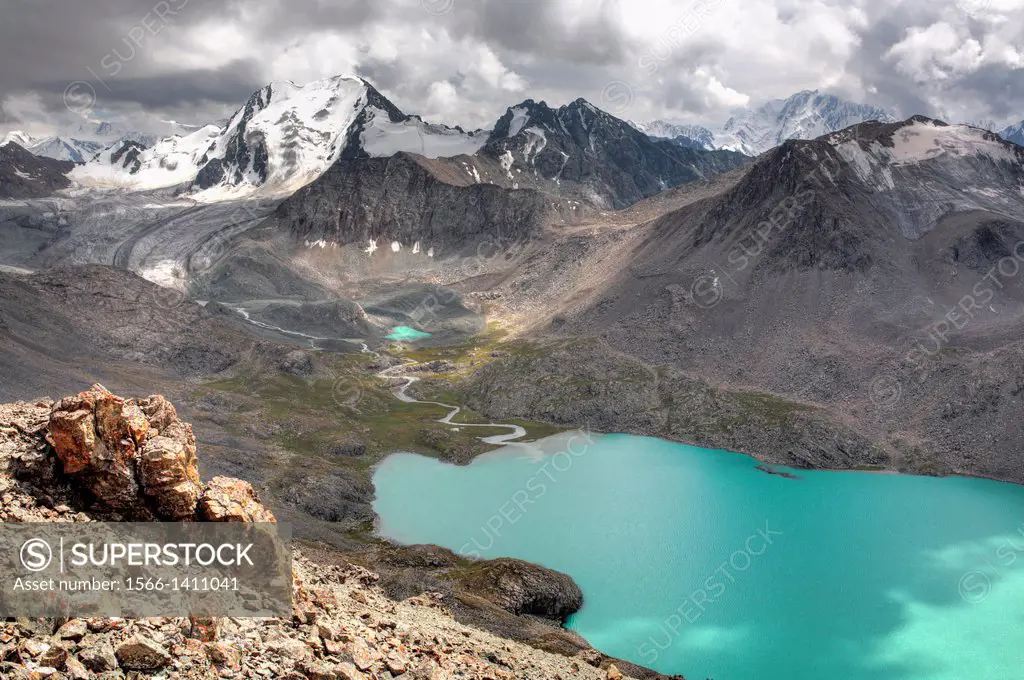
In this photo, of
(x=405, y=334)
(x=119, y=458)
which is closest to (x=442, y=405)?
(x=405, y=334)

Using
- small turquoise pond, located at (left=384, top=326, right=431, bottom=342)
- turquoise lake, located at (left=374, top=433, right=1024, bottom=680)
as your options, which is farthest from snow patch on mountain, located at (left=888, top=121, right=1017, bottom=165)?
small turquoise pond, located at (left=384, top=326, right=431, bottom=342)

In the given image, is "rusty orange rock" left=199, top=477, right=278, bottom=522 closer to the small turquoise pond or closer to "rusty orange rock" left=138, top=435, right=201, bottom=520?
"rusty orange rock" left=138, top=435, right=201, bottom=520

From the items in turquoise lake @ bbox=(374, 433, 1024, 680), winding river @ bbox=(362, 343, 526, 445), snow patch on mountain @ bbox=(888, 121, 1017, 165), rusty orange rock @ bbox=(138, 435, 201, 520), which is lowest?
rusty orange rock @ bbox=(138, 435, 201, 520)

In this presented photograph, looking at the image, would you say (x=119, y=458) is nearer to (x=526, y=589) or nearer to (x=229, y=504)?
(x=229, y=504)

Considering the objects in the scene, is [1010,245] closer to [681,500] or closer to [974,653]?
[681,500]

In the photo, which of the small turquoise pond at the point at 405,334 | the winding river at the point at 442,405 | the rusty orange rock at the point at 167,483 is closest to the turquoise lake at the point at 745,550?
the winding river at the point at 442,405

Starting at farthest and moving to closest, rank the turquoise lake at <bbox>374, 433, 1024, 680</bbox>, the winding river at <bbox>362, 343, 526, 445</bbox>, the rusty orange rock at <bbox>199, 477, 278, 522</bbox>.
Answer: the winding river at <bbox>362, 343, 526, 445</bbox> < the turquoise lake at <bbox>374, 433, 1024, 680</bbox> < the rusty orange rock at <bbox>199, 477, 278, 522</bbox>

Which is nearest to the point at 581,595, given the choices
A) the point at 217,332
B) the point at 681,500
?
the point at 681,500
